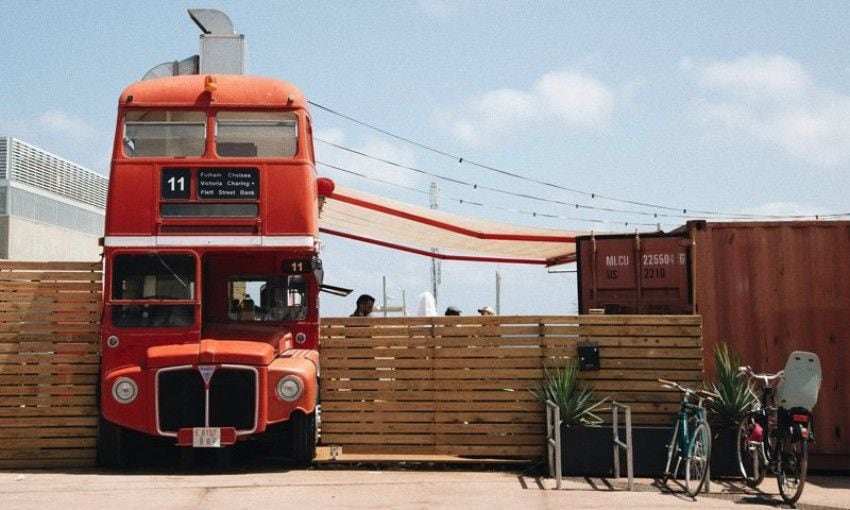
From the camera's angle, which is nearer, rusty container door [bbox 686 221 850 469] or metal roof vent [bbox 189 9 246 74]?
rusty container door [bbox 686 221 850 469]

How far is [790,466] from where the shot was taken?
950 centimetres

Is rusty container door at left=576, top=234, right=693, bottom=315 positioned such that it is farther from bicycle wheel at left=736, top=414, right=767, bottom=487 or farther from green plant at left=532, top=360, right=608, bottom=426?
bicycle wheel at left=736, top=414, right=767, bottom=487

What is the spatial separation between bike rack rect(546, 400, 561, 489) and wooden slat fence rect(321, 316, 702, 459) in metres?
0.51

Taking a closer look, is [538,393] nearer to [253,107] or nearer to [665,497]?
[665,497]

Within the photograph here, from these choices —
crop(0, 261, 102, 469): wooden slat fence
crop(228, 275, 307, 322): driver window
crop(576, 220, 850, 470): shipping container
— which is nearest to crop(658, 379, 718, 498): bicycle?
crop(576, 220, 850, 470): shipping container

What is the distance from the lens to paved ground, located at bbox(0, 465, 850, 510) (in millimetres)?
8969

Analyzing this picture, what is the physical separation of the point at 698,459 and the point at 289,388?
4.36m

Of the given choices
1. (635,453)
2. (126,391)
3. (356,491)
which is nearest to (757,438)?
(635,453)

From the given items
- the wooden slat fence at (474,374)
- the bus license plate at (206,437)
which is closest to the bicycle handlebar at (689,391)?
the wooden slat fence at (474,374)

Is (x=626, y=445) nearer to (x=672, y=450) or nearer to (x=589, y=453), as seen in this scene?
(x=672, y=450)

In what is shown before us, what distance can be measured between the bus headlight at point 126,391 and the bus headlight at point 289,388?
1575 millimetres

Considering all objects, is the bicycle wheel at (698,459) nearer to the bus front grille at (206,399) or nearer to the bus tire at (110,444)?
the bus front grille at (206,399)

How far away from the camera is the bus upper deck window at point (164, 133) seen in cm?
1120

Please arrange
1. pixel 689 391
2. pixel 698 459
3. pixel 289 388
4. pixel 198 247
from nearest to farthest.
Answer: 1. pixel 698 459
2. pixel 689 391
3. pixel 289 388
4. pixel 198 247
